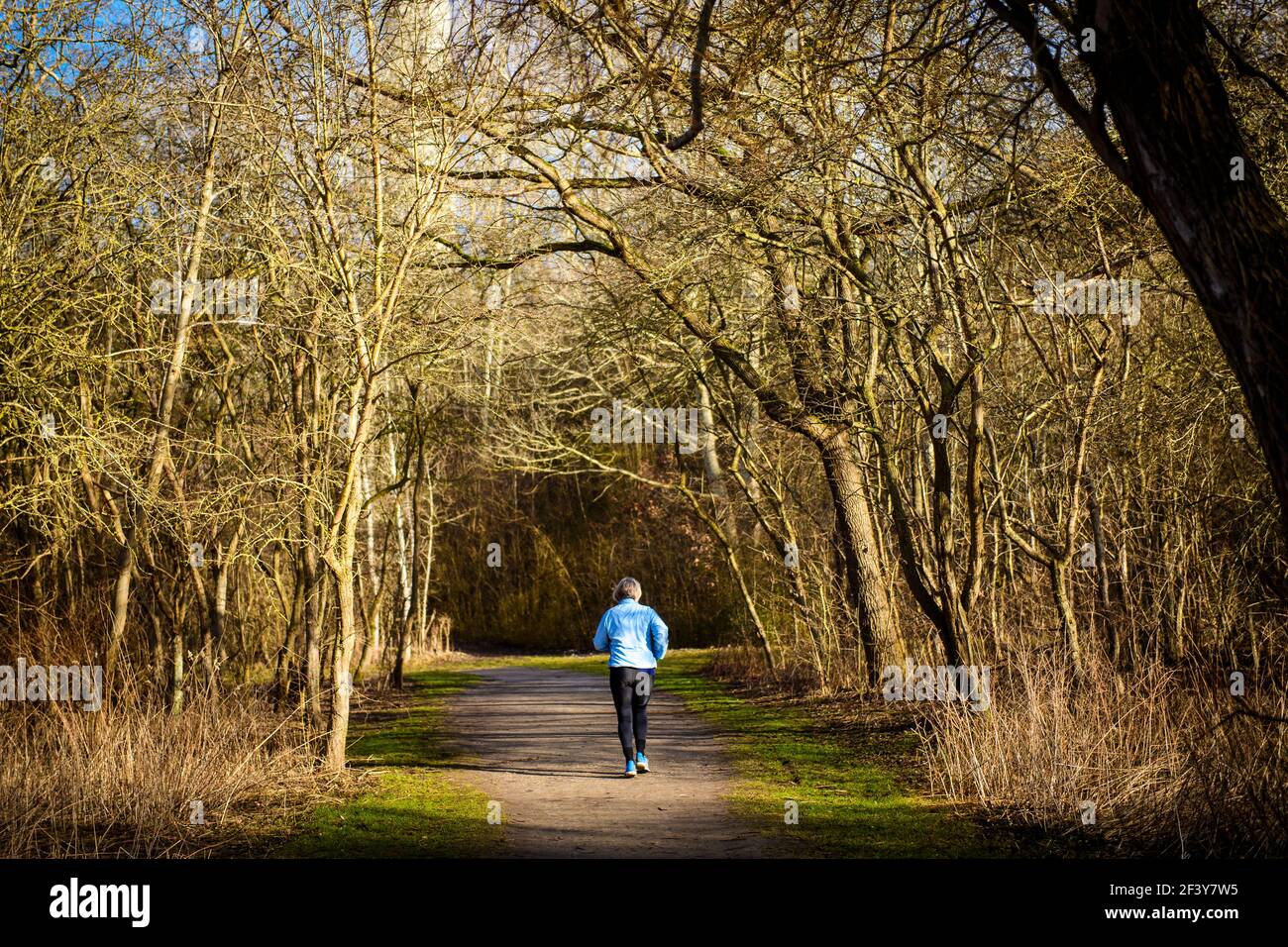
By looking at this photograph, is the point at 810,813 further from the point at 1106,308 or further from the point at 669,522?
the point at 669,522

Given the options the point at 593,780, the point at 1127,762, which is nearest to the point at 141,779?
the point at 593,780

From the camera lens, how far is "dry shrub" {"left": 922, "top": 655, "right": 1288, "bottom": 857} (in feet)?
23.4

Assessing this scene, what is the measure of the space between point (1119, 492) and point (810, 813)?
6441 mm

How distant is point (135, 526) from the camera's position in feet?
38.4

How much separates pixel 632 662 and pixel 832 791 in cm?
215

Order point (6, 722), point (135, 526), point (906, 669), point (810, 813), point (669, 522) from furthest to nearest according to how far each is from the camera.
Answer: point (669, 522) → point (906, 669) → point (135, 526) → point (6, 722) → point (810, 813)

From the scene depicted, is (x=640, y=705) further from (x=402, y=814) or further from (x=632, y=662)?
(x=402, y=814)

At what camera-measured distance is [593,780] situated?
415 inches

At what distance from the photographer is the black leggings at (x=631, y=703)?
10.7 meters

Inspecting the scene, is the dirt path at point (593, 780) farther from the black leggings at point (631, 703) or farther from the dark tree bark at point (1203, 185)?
the dark tree bark at point (1203, 185)

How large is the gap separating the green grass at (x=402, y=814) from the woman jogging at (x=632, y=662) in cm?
153

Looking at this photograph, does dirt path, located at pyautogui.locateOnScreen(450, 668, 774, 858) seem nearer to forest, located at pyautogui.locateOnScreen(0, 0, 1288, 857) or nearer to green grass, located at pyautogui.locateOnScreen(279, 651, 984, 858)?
green grass, located at pyautogui.locateOnScreen(279, 651, 984, 858)
